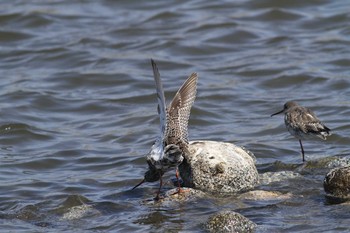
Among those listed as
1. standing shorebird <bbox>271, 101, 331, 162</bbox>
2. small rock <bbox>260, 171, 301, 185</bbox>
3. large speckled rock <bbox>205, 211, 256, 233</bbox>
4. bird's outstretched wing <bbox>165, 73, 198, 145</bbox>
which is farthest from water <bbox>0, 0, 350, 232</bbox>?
bird's outstretched wing <bbox>165, 73, 198, 145</bbox>

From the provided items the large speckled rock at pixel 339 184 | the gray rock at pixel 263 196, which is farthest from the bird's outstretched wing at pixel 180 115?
the large speckled rock at pixel 339 184

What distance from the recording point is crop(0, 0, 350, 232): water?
363 inches

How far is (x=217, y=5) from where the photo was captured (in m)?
19.4

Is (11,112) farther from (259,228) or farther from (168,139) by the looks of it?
(259,228)

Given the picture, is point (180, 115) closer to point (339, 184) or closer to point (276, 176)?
point (276, 176)

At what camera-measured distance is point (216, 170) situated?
9.43m

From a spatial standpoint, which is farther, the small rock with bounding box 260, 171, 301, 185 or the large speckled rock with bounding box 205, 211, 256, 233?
the small rock with bounding box 260, 171, 301, 185

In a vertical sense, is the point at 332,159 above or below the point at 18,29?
below

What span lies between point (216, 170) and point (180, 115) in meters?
0.86

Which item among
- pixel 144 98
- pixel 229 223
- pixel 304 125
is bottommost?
pixel 229 223

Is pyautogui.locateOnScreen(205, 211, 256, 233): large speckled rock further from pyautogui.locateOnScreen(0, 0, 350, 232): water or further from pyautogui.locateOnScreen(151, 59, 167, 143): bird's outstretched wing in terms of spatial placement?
pyautogui.locateOnScreen(151, 59, 167, 143): bird's outstretched wing

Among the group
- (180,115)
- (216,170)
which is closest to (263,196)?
(216,170)

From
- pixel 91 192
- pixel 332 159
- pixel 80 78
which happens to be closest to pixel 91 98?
pixel 80 78

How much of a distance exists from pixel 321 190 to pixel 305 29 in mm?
8617
